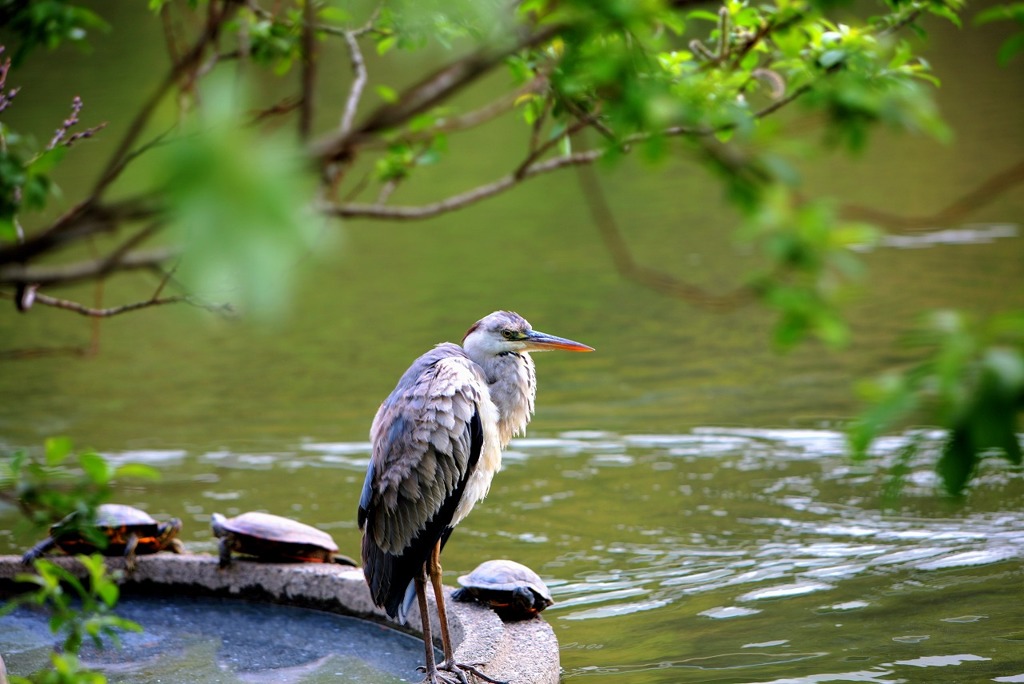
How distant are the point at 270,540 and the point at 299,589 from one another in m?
0.22

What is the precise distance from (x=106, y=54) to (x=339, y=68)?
494 centimetres

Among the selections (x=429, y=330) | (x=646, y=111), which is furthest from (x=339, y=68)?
(x=646, y=111)

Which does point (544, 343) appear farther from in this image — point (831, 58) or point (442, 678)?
point (831, 58)

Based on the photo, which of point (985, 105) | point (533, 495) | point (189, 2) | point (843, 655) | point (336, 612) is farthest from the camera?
point (985, 105)

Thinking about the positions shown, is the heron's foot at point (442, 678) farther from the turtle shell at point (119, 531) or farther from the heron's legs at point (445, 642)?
the turtle shell at point (119, 531)

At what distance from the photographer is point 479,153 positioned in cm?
1591

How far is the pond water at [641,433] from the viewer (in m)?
4.07

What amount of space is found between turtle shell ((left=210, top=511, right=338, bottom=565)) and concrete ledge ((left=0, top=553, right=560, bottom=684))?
0.05m

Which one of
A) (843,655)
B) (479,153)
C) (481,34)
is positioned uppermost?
(479,153)

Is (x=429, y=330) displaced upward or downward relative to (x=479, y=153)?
downward

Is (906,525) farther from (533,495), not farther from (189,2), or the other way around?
(189,2)

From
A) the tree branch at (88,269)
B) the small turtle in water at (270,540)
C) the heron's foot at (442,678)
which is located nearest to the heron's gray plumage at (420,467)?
the heron's foot at (442,678)

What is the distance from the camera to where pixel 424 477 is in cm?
347

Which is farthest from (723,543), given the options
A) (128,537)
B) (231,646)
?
(128,537)
